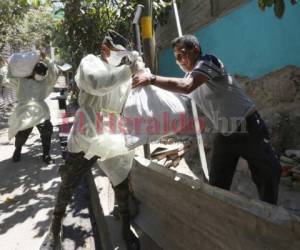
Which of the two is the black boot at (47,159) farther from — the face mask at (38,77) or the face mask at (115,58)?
the face mask at (115,58)

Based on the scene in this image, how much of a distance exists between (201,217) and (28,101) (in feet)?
13.9

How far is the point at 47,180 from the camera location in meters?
5.04

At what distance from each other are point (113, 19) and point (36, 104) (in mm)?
2210

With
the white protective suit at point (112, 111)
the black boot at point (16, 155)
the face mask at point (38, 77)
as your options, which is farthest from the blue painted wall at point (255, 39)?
the black boot at point (16, 155)

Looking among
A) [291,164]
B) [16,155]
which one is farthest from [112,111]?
[16,155]

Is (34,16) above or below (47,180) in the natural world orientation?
above

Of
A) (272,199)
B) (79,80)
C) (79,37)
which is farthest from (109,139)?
(79,37)

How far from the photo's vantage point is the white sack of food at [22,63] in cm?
524

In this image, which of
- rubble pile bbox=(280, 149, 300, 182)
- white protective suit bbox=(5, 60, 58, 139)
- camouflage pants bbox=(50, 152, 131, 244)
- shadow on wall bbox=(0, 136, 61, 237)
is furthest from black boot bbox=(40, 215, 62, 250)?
white protective suit bbox=(5, 60, 58, 139)

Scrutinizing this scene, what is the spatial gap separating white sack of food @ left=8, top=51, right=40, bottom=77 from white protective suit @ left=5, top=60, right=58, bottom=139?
0.18 meters

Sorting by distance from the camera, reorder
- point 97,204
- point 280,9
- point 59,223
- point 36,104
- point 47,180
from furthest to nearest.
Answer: point 36,104 < point 47,180 < point 97,204 < point 59,223 < point 280,9

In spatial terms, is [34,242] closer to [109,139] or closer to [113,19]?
[109,139]

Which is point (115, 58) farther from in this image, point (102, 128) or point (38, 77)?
point (38, 77)

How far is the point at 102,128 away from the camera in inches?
111
